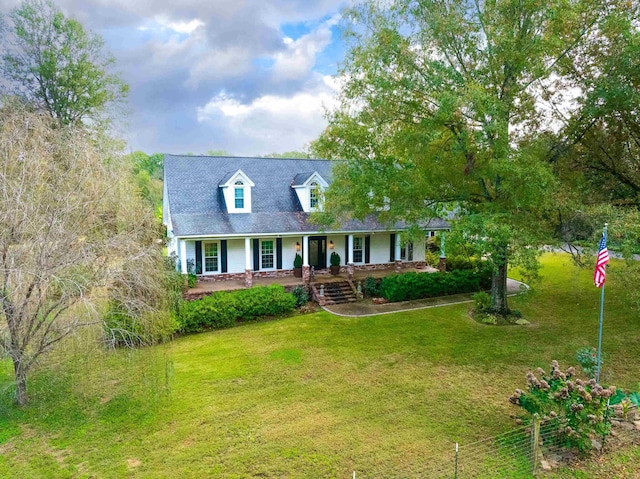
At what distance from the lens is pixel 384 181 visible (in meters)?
15.1

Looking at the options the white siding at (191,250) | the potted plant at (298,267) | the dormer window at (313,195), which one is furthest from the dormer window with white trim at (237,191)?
the potted plant at (298,267)

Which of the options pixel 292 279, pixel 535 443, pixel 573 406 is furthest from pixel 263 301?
pixel 573 406

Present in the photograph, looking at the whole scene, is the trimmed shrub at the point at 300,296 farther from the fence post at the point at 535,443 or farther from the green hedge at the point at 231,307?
the fence post at the point at 535,443

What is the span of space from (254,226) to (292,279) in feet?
11.5

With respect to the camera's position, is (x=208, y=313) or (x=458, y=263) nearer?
(x=208, y=313)

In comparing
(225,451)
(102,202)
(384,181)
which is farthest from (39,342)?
(384,181)

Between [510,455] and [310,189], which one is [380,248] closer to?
[310,189]

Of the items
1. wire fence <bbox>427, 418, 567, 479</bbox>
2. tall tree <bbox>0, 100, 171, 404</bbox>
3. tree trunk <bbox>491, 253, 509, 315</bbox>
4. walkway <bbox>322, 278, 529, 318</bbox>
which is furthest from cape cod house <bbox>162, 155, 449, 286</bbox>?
wire fence <bbox>427, 418, 567, 479</bbox>

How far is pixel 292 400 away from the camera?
10141 mm

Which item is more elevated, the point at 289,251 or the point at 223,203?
the point at 223,203

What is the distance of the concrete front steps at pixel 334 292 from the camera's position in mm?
19547

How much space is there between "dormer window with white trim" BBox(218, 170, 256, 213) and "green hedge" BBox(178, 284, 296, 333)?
17.6 feet

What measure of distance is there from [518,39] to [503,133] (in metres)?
3.08

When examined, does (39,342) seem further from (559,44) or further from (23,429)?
(559,44)
